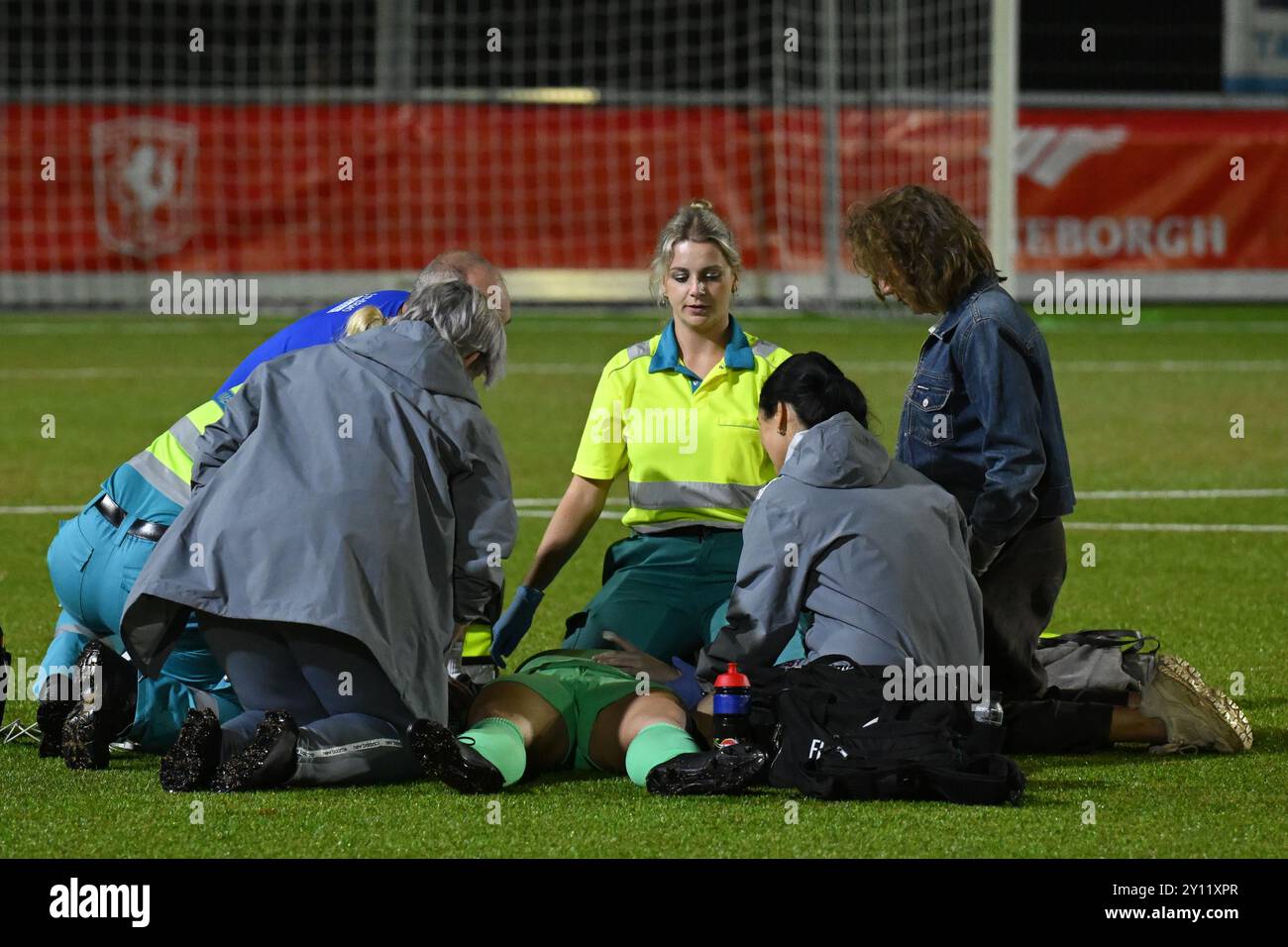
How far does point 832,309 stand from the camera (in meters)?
22.0

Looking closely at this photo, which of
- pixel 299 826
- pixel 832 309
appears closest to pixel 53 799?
pixel 299 826

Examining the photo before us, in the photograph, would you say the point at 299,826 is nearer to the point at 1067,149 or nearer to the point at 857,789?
the point at 857,789

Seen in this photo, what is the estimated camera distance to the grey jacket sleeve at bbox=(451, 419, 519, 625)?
5.16 metres

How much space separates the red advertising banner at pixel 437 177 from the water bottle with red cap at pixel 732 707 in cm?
1601

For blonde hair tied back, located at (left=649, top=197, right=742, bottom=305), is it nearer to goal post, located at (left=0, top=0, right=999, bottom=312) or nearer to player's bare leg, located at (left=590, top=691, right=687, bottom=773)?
player's bare leg, located at (left=590, top=691, right=687, bottom=773)

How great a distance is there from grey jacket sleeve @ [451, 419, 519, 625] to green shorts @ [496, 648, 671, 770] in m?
0.36

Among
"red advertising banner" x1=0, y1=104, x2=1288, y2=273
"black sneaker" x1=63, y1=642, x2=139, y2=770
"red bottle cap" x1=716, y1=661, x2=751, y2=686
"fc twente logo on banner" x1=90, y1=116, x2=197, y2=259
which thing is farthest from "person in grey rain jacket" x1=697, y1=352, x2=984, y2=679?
"fc twente logo on banner" x1=90, y1=116, x2=197, y2=259

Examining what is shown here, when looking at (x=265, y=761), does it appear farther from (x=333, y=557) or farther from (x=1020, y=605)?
(x=1020, y=605)

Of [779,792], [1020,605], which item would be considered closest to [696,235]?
[1020,605]

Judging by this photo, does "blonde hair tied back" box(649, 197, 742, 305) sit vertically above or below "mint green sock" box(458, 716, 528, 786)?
above

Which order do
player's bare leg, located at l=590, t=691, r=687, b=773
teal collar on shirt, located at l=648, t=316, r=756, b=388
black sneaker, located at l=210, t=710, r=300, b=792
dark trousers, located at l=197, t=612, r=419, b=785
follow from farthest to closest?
1. teal collar on shirt, located at l=648, t=316, r=756, b=388
2. player's bare leg, located at l=590, t=691, r=687, b=773
3. dark trousers, located at l=197, t=612, r=419, b=785
4. black sneaker, located at l=210, t=710, r=300, b=792

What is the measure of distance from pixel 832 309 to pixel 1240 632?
1478cm

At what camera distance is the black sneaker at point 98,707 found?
17.1 feet

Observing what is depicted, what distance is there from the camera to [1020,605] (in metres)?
5.80
